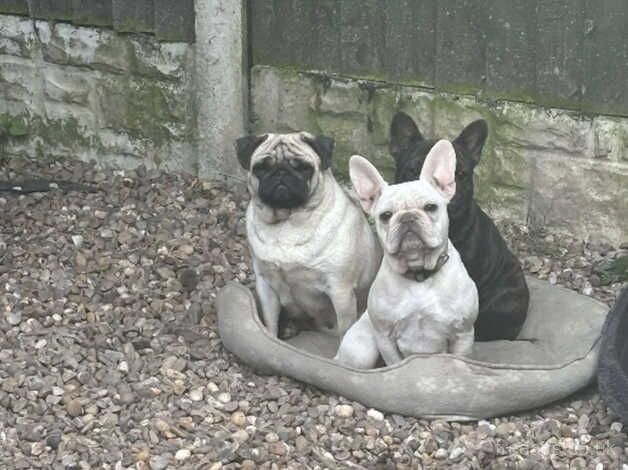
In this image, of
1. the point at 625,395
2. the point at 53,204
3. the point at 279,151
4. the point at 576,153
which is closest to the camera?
the point at 625,395

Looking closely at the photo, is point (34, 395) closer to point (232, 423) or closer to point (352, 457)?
point (232, 423)

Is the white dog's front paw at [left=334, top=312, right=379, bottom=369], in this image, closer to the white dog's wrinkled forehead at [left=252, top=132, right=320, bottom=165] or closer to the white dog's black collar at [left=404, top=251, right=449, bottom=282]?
the white dog's black collar at [left=404, top=251, right=449, bottom=282]

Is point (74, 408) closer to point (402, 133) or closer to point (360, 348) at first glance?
point (360, 348)

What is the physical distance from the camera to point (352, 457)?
15.4 feet

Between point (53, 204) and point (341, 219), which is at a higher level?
point (341, 219)

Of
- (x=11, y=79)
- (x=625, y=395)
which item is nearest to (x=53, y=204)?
(x=11, y=79)

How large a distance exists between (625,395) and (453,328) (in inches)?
28.2

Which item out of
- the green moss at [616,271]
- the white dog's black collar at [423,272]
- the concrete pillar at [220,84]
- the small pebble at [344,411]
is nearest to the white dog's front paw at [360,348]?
the small pebble at [344,411]

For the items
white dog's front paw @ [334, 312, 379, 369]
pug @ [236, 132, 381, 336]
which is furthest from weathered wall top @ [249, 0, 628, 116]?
white dog's front paw @ [334, 312, 379, 369]

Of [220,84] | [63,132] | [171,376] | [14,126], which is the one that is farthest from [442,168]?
[14,126]

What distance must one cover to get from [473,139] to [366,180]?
0.72 meters

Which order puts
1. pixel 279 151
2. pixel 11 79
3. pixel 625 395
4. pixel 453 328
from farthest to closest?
pixel 11 79 → pixel 279 151 → pixel 453 328 → pixel 625 395

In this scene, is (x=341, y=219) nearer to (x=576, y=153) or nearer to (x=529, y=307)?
(x=529, y=307)

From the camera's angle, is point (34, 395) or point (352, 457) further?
point (34, 395)
